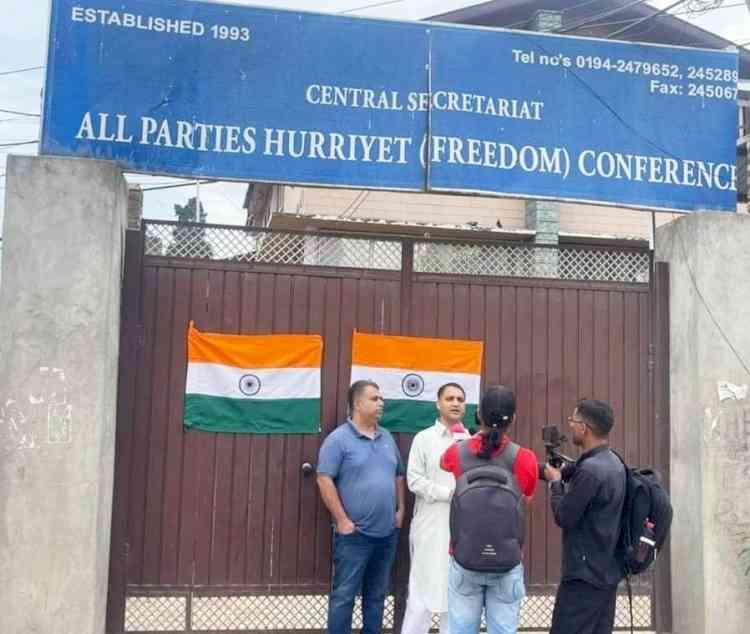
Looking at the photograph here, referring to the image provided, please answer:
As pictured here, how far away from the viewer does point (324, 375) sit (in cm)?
584

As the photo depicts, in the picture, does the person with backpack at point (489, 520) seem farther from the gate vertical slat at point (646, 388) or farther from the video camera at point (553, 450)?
the gate vertical slat at point (646, 388)

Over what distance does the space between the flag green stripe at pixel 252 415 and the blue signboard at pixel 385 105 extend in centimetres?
147

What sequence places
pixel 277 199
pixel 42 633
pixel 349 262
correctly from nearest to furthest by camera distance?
pixel 42 633 < pixel 349 262 < pixel 277 199

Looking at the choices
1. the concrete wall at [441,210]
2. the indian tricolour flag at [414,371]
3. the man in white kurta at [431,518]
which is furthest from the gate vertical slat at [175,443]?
the concrete wall at [441,210]

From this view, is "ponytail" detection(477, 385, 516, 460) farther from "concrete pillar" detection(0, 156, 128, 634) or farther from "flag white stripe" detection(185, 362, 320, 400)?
"concrete pillar" detection(0, 156, 128, 634)

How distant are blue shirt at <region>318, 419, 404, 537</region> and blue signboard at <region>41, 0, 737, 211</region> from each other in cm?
176

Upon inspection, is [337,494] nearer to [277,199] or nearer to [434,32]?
[434,32]

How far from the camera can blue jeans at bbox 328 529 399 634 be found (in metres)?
5.24

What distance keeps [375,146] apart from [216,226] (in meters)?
1.20

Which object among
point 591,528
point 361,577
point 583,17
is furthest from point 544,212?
point 591,528

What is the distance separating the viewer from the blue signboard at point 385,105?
5648mm

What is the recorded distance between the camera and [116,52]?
566 cm

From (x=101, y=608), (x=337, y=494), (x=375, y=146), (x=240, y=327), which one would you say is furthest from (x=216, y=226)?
(x=101, y=608)

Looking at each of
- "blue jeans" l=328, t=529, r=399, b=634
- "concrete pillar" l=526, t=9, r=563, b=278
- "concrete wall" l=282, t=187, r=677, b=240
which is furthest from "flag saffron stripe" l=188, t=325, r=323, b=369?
"concrete wall" l=282, t=187, r=677, b=240
